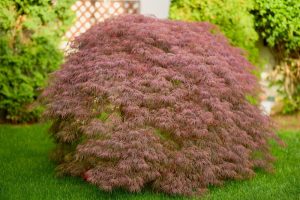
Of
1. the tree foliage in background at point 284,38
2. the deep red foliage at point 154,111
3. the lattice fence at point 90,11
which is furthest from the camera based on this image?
the lattice fence at point 90,11

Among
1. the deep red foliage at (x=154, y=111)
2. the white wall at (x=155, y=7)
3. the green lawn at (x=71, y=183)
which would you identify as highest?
the white wall at (x=155, y=7)

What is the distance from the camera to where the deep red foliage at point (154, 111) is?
19.6 feet

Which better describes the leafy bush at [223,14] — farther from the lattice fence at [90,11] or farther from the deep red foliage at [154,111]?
the deep red foliage at [154,111]

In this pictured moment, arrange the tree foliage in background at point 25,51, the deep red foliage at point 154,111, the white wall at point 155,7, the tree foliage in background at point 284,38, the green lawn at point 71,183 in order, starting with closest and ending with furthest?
the deep red foliage at point 154,111 < the green lawn at point 71,183 < the tree foliage in background at point 25,51 < the tree foliage in background at point 284,38 < the white wall at point 155,7

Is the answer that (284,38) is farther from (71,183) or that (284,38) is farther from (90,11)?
(71,183)

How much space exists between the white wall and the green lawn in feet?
12.9

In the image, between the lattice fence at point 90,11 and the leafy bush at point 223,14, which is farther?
the lattice fence at point 90,11

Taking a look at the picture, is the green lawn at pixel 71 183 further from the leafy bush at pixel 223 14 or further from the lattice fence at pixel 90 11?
the lattice fence at pixel 90 11

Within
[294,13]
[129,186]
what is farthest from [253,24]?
[129,186]

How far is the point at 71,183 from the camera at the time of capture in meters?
6.62

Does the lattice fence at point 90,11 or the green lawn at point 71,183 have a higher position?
the lattice fence at point 90,11

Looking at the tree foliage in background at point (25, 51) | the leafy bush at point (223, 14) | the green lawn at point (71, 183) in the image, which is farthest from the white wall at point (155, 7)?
the green lawn at point (71, 183)

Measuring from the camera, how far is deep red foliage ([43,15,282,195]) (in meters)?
5.98

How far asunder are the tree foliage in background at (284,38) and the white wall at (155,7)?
168 centimetres
